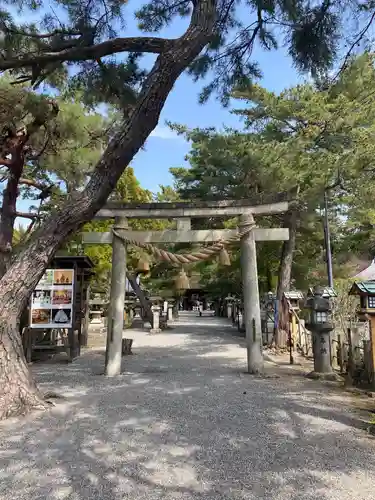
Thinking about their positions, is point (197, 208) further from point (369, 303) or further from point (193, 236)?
point (369, 303)

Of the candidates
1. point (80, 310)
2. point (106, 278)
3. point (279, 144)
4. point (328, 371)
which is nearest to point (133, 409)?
point (328, 371)

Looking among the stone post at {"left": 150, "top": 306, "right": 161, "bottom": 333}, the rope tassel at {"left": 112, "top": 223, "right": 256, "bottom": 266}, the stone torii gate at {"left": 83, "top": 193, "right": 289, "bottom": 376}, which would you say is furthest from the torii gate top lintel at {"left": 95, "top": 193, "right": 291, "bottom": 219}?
the stone post at {"left": 150, "top": 306, "right": 161, "bottom": 333}

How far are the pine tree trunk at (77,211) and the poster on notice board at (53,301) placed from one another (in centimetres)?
415

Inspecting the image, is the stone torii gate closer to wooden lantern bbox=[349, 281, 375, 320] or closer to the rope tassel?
the rope tassel

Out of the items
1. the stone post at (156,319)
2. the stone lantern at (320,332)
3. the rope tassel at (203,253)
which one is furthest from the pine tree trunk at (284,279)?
Answer: the stone post at (156,319)

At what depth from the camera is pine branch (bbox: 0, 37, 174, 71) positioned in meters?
5.04

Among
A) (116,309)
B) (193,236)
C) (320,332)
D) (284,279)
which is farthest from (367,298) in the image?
(284,279)

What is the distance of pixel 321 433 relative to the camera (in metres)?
4.02

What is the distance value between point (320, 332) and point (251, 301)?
1.33m

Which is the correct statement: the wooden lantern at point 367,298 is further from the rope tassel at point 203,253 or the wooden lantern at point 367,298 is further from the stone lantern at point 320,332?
the rope tassel at point 203,253

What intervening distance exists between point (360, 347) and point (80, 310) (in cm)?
690

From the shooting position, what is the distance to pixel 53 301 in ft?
30.0

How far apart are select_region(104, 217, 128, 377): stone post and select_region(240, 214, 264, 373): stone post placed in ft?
7.69

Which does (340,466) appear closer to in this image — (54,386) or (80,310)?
(54,386)
